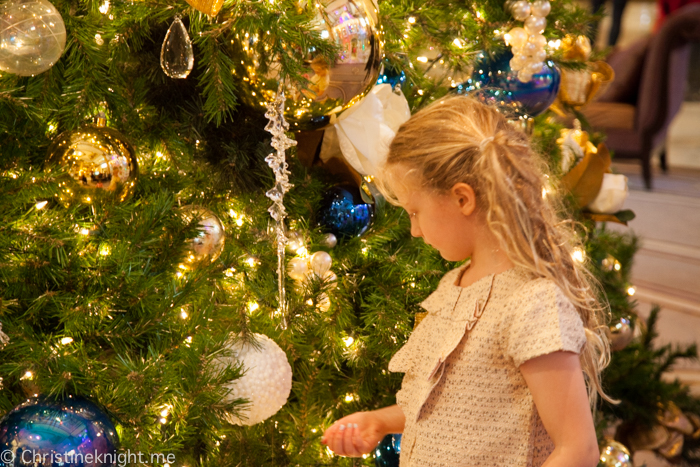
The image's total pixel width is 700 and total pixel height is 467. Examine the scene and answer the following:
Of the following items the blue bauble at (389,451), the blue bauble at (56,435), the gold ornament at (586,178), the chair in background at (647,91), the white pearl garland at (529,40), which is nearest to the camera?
the blue bauble at (56,435)

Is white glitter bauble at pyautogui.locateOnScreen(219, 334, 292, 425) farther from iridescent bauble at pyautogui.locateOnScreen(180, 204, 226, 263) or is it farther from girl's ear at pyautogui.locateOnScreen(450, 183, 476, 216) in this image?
girl's ear at pyautogui.locateOnScreen(450, 183, 476, 216)

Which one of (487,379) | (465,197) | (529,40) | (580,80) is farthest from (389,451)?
(580,80)

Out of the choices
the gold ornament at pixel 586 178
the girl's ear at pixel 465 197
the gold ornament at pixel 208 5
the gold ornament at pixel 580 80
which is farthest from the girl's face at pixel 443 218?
the gold ornament at pixel 580 80

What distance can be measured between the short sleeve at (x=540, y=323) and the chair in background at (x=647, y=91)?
268cm

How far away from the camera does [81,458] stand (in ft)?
1.68

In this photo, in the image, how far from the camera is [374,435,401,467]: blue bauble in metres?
0.79

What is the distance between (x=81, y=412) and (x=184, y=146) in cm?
36

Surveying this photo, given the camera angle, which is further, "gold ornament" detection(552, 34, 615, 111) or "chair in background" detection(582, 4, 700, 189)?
"chair in background" detection(582, 4, 700, 189)

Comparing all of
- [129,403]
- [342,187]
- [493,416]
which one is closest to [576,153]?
[342,187]

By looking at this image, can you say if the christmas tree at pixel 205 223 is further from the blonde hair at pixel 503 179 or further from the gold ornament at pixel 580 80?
the gold ornament at pixel 580 80

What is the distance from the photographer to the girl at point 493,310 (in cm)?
52

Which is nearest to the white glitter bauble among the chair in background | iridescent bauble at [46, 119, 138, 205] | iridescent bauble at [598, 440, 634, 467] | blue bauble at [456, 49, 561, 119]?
iridescent bauble at [46, 119, 138, 205]

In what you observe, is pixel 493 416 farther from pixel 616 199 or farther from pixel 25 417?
pixel 616 199

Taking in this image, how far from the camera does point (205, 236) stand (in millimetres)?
691
